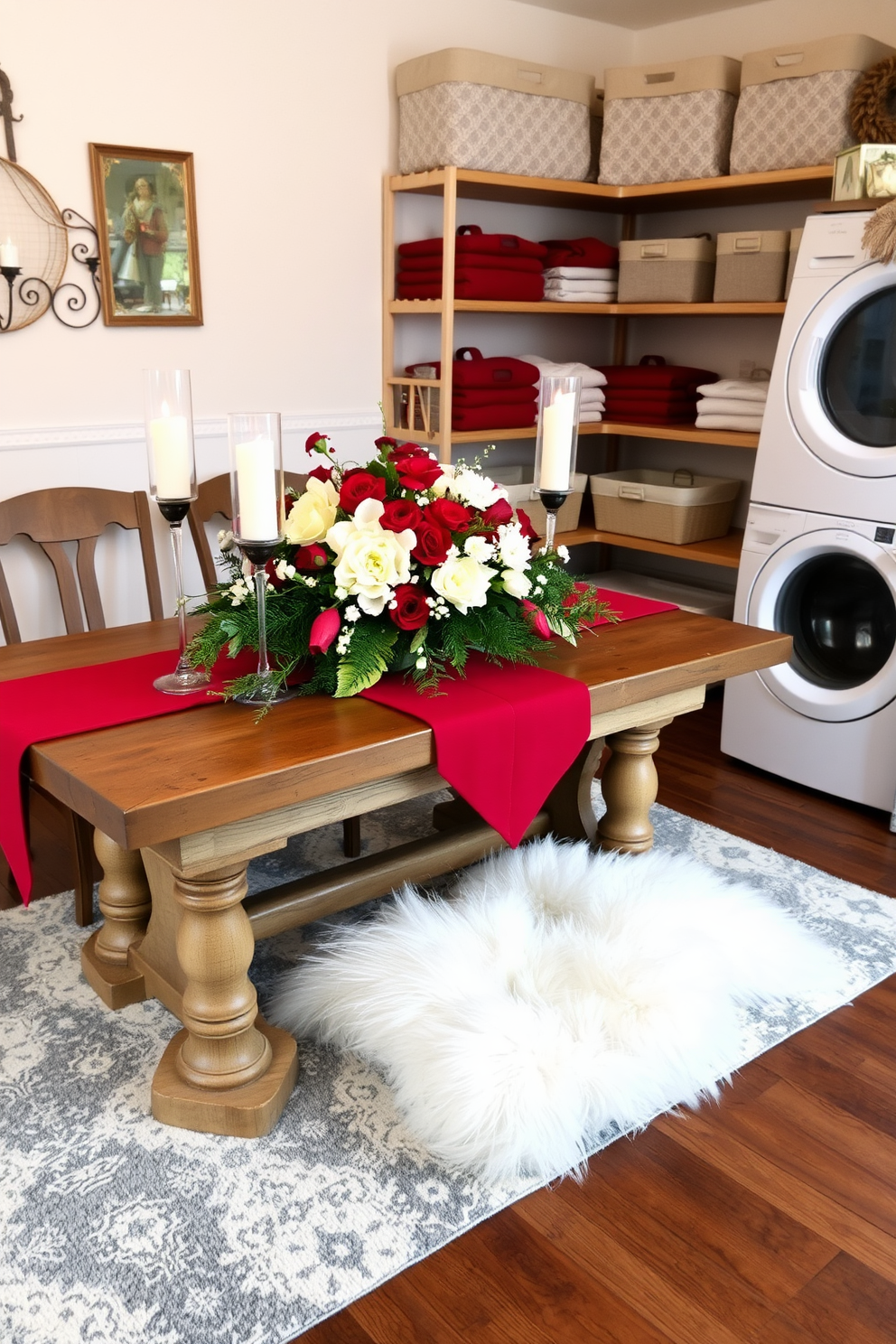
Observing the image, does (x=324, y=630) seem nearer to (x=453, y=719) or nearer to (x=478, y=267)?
(x=453, y=719)

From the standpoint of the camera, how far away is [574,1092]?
1726 mm

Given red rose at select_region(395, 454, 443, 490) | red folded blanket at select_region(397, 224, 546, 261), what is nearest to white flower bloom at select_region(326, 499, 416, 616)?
red rose at select_region(395, 454, 443, 490)

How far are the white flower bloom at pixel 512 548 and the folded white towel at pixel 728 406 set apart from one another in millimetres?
1958

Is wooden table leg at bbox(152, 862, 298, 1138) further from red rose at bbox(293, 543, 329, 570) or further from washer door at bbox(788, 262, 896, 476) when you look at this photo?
washer door at bbox(788, 262, 896, 476)

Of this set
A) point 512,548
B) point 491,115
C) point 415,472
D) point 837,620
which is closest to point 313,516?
point 415,472

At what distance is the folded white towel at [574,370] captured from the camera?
378cm

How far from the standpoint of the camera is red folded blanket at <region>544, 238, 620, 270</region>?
3818mm

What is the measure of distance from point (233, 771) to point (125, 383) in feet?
6.70

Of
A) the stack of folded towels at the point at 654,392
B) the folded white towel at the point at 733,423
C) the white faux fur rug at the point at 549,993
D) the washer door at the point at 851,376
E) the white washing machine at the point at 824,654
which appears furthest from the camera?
the stack of folded towels at the point at 654,392

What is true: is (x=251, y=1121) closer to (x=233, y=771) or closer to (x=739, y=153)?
(x=233, y=771)

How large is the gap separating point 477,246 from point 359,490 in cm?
199

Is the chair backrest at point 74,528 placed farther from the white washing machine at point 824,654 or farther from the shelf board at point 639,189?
the white washing machine at point 824,654

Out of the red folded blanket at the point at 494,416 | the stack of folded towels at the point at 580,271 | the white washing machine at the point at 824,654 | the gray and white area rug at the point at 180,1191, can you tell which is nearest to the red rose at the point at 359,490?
the gray and white area rug at the point at 180,1191

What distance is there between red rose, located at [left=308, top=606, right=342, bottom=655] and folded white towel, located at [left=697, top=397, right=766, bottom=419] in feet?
7.30
